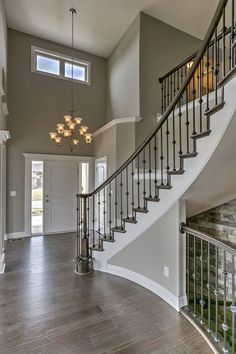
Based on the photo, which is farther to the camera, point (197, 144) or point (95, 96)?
point (95, 96)

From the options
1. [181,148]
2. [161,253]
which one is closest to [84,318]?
[161,253]

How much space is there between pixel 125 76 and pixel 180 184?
4.57 meters

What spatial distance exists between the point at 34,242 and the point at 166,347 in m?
4.19

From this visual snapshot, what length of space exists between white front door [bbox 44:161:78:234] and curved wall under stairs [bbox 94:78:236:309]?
298 cm

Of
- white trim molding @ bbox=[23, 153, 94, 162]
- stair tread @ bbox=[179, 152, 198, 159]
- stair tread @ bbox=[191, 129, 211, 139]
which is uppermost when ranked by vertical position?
white trim molding @ bbox=[23, 153, 94, 162]

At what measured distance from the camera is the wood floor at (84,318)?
2021mm

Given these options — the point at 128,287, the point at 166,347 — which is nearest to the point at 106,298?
the point at 128,287

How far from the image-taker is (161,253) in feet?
9.53

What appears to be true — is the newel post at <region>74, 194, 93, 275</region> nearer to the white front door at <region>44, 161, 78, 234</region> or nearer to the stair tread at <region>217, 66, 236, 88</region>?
the stair tread at <region>217, 66, 236, 88</region>

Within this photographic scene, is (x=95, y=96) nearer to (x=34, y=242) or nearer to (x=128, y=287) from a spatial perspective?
(x=34, y=242)

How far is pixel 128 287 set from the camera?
311 cm

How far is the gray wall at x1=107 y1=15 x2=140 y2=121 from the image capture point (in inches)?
217

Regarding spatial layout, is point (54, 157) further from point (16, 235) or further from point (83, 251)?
point (83, 251)

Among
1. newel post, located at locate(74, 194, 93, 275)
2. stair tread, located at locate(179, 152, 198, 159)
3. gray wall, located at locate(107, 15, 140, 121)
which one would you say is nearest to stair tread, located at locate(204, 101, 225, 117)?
stair tread, located at locate(179, 152, 198, 159)
